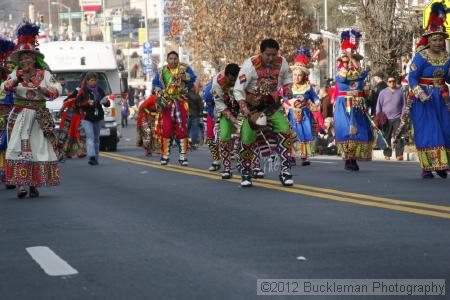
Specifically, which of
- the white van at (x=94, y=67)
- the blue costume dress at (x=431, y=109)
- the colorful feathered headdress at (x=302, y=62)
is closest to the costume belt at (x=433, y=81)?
the blue costume dress at (x=431, y=109)

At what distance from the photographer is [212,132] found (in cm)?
2127

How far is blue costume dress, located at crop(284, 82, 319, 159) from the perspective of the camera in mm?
21891

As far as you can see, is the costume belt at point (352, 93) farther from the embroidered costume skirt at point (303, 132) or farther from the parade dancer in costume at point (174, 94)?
the parade dancer in costume at point (174, 94)

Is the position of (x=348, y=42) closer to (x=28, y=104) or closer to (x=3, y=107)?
(x=3, y=107)

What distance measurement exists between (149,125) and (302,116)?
9.29m

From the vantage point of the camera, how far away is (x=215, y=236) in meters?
10.6

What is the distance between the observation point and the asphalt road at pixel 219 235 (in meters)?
8.19

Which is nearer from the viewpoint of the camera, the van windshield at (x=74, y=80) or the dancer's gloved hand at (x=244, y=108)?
the dancer's gloved hand at (x=244, y=108)

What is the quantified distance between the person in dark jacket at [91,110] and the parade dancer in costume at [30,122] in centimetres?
931

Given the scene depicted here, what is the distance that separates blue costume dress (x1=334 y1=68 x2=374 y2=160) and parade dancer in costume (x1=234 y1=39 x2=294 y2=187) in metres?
3.63

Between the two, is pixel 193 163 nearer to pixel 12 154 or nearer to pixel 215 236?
pixel 12 154

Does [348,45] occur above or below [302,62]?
above

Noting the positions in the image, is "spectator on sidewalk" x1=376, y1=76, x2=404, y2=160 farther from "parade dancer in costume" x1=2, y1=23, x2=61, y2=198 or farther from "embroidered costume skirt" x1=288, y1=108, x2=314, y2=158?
"parade dancer in costume" x1=2, y1=23, x2=61, y2=198

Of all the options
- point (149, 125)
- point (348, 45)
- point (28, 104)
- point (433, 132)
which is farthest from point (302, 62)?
point (149, 125)
